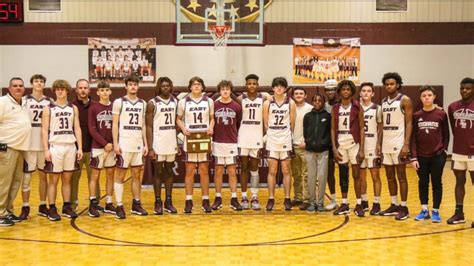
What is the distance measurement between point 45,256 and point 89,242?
2.22 ft

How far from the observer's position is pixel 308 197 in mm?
9062

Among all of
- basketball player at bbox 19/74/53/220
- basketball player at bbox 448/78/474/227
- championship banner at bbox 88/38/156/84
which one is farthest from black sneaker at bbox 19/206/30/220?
championship banner at bbox 88/38/156/84

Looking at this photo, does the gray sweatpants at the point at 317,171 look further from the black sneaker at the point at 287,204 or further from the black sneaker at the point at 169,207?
the black sneaker at the point at 169,207

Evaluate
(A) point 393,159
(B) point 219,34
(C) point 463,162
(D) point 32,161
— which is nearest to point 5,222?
(D) point 32,161

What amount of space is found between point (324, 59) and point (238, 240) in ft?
32.4

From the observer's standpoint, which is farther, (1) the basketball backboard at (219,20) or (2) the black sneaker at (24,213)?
(1) the basketball backboard at (219,20)

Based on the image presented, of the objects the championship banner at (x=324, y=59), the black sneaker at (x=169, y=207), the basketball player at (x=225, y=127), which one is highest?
the championship banner at (x=324, y=59)

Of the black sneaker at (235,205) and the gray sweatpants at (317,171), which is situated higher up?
the gray sweatpants at (317,171)

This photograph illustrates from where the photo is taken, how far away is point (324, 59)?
16.0m

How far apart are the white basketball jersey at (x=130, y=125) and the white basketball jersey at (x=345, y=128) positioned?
2823 millimetres

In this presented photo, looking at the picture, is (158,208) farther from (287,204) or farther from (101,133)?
(287,204)

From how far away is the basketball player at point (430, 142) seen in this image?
785 centimetres

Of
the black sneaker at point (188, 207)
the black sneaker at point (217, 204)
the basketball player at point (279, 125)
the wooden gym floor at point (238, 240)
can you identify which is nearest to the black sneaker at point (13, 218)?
the wooden gym floor at point (238, 240)

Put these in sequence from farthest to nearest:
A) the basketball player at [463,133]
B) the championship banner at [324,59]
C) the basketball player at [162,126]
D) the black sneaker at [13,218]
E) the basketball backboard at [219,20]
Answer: the championship banner at [324,59], the basketball backboard at [219,20], the basketball player at [162,126], the black sneaker at [13,218], the basketball player at [463,133]
